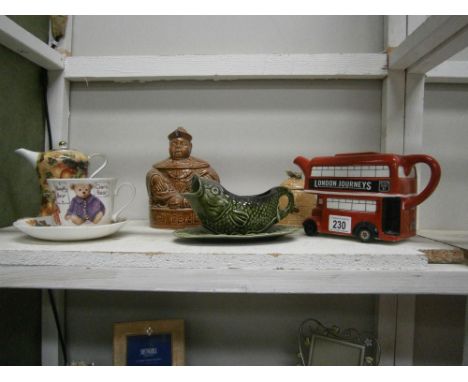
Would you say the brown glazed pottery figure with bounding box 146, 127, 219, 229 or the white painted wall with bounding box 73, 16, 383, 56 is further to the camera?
the white painted wall with bounding box 73, 16, 383, 56

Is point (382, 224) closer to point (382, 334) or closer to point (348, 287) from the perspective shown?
point (348, 287)

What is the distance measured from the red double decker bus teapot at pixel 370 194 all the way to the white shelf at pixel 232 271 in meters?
0.06

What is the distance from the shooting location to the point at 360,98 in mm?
735

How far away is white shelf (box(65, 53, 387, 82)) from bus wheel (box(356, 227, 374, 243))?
0.34m

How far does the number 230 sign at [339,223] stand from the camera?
21.0 inches

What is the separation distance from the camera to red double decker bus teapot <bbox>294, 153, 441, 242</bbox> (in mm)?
500

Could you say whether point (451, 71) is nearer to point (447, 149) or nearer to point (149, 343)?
point (447, 149)

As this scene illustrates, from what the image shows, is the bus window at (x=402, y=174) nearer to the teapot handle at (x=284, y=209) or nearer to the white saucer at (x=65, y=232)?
the teapot handle at (x=284, y=209)

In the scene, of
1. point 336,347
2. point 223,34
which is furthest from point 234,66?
point 336,347

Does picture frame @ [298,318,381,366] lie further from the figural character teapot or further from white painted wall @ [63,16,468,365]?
the figural character teapot

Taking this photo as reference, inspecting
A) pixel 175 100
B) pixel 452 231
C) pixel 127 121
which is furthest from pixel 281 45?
pixel 452 231

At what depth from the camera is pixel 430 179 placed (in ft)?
1.66

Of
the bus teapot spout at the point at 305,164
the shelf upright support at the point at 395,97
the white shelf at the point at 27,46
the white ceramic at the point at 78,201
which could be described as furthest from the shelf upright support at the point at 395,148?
the white shelf at the point at 27,46

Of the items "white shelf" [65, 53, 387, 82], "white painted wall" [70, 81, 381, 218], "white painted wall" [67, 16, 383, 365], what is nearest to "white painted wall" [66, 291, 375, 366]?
"white painted wall" [67, 16, 383, 365]
